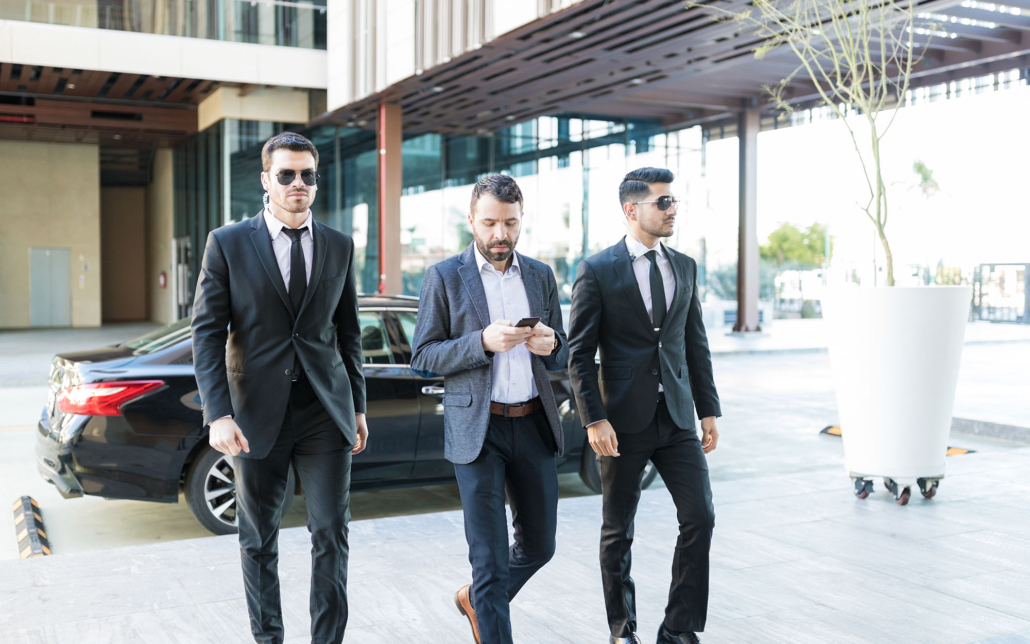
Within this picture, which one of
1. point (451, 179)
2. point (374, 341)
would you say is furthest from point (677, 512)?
point (451, 179)

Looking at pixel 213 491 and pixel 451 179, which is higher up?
pixel 451 179

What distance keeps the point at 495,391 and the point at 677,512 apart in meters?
0.94

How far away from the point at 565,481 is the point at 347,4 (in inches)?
Answer: 593

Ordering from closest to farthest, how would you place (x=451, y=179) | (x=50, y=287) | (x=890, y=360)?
(x=890, y=360)
(x=451, y=179)
(x=50, y=287)

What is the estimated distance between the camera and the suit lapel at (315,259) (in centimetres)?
355

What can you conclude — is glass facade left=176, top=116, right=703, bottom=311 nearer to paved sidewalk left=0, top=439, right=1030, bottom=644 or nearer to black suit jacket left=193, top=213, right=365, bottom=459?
paved sidewalk left=0, top=439, right=1030, bottom=644

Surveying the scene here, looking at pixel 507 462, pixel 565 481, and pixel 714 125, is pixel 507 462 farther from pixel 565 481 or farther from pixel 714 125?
pixel 714 125

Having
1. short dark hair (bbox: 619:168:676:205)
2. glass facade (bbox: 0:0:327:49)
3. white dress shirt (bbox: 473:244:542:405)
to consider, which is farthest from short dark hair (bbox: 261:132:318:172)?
glass facade (bbox: 0:0:327:49)

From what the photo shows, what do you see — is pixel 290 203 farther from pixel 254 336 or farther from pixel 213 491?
pixel 213 491

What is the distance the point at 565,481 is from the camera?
8000 mm

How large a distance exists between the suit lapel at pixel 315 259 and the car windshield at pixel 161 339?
313cm

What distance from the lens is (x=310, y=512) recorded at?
3590mm

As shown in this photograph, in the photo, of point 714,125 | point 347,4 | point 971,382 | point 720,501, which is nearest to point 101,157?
point 347,4

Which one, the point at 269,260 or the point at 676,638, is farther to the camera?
the point at 676,638
